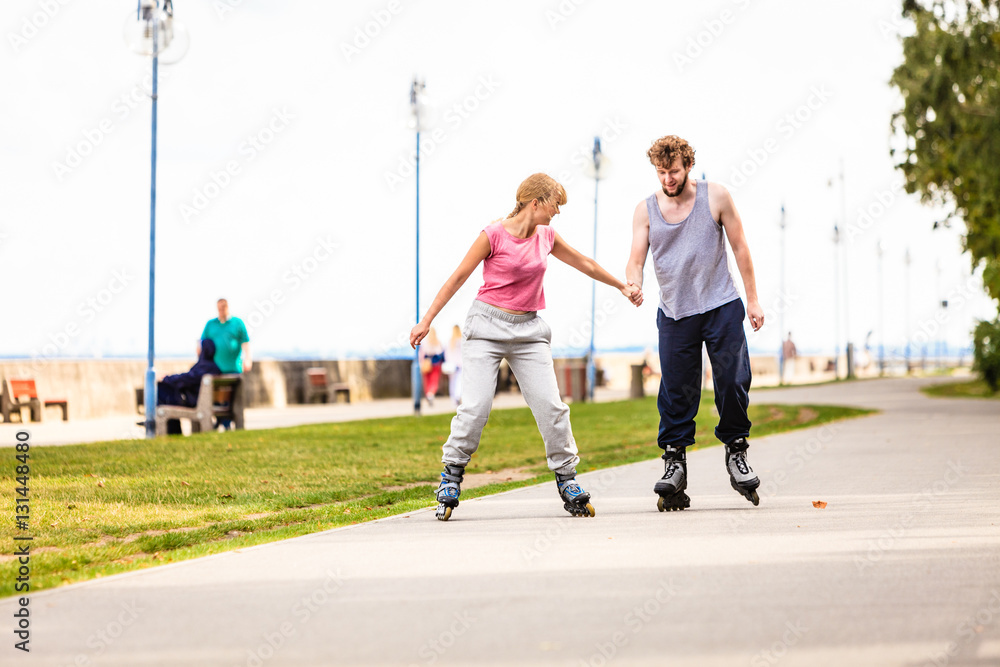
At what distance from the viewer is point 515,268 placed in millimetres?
5918

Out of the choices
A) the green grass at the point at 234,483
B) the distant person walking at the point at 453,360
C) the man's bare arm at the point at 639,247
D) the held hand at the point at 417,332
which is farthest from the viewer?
the distant person walking at the point at 453,360

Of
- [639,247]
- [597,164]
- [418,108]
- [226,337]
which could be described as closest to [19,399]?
[226,337]

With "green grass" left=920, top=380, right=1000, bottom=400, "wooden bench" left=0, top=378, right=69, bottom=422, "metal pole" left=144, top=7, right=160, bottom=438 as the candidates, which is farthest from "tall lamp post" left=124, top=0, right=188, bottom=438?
"green grass" left=920, top=380, right=1000, bottom=400

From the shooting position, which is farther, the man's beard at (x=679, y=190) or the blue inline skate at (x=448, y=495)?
the man's beard at (x=679, y=190)

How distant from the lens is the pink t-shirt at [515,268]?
5898 mm

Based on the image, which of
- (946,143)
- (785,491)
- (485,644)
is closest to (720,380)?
(785,491)

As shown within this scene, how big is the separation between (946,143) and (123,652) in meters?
20.5

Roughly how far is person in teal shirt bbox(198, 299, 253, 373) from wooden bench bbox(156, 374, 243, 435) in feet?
0.83

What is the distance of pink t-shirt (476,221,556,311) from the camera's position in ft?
19.4

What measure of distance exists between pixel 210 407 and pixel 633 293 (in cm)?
877

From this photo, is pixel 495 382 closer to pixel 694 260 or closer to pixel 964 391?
pixel 694 260

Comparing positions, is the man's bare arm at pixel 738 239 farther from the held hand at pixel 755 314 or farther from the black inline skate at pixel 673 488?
the black inline skate at pixel 673 488

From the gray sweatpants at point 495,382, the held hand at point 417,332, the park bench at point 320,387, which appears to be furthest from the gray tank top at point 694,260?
the park bench at point 320,387

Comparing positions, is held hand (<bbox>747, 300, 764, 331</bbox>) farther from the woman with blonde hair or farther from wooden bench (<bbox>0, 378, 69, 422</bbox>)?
wooden bench (<bbox>0, 378, 69, 422</bbox>)
